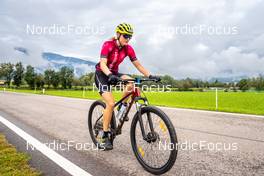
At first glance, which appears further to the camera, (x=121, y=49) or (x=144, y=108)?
(x=121, y=49)

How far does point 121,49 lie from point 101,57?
41 centimetres

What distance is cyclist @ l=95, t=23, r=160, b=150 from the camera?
4301mm

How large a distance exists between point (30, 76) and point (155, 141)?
124m

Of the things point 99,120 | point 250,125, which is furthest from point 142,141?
point 250,125

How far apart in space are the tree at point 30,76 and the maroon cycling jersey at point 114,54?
11448cm

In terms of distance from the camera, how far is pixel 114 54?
4586 millimetres

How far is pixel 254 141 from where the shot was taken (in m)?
5.34

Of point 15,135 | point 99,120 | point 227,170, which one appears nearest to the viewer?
point 227,170

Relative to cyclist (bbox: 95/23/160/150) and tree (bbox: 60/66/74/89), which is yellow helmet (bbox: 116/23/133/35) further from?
tree (bbox: 60/66/74/89)

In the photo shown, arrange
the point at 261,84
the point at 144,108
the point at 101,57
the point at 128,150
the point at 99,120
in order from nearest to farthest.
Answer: the point at 144,108, the point at 101,57, the point at 128,150, the point at 99,120, the point at 261,84

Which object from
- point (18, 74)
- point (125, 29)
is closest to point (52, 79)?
point (18, 74)

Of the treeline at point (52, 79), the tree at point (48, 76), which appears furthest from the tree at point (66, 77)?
the tree at point (48, 76)

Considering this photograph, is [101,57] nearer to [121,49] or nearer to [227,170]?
[121,49]

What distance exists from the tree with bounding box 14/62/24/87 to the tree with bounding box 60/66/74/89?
2037 centimetres
